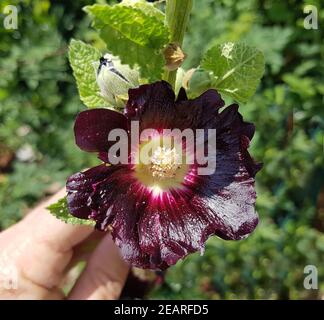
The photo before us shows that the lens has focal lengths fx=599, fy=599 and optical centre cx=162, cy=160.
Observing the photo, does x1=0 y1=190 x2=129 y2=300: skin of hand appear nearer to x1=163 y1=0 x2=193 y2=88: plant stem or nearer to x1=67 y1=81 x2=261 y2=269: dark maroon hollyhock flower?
x1=67 y1=81 x2=261 y2=269: dark maroon hollyhock flower

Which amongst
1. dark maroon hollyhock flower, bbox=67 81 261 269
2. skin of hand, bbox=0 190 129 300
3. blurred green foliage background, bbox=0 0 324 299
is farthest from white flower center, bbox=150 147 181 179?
blurred green foliage background, bbox=0 0 324 299

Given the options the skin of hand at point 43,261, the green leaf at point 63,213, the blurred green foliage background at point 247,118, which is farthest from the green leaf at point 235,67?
the blurred green foliage background at point 247,118

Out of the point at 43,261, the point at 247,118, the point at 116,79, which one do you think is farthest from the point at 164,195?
the point at 247,118

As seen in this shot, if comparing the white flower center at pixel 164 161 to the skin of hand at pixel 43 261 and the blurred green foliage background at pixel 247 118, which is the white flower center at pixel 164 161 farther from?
the blurred green foliage background at pixel 247 118

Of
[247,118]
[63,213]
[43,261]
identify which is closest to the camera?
[63,213]

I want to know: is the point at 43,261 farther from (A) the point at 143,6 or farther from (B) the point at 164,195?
(A) the point at 143,6
